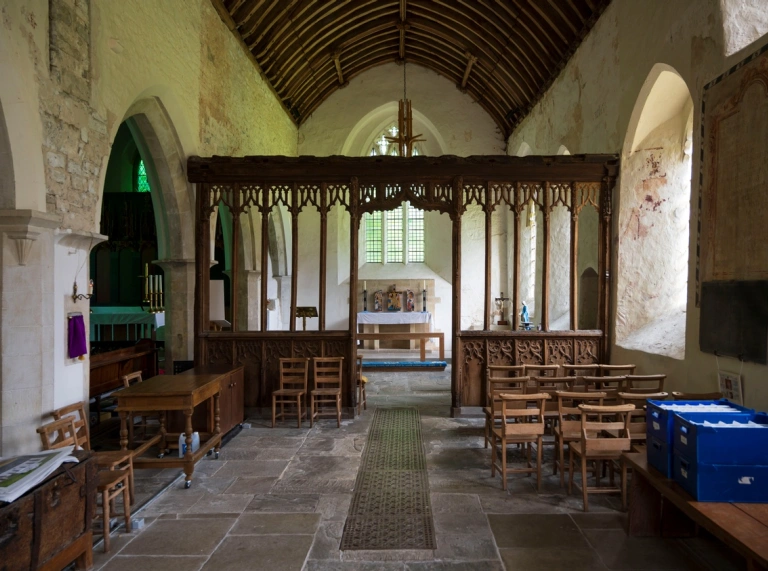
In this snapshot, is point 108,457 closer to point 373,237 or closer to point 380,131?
point 373,237

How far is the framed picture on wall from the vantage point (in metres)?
4.35

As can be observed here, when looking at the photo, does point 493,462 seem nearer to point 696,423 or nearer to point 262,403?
point 696,423

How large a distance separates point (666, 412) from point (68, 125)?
4.97 m

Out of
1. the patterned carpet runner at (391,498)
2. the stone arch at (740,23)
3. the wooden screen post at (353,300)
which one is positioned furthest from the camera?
the wooden screen post at (353,300)

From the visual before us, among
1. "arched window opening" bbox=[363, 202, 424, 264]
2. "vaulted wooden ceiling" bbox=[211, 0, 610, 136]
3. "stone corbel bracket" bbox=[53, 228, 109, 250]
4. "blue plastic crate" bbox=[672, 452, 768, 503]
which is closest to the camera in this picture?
"blue plastic crate" bbox=[672, 452, 768, 503]

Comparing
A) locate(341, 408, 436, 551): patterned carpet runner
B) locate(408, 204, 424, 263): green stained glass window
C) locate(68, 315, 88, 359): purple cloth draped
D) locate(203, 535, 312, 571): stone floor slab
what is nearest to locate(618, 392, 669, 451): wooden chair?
locate(341, 408, 436, 551): patterned carpet runner

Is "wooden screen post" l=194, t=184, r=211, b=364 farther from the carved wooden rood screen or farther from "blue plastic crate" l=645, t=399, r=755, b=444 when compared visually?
"blue plastic crate" l=645, t=399, r=755, b=444

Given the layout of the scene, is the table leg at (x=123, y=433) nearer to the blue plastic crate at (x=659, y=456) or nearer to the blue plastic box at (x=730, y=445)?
the blue plastic crate at (x=659, y=456)

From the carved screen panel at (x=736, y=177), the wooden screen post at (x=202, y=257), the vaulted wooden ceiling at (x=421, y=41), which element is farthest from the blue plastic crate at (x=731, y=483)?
the vaulted wooden ceiling at (x=421, y=41)

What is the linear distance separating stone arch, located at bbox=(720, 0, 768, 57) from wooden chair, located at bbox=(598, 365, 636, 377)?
9.82 ft

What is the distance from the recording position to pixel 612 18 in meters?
7.05

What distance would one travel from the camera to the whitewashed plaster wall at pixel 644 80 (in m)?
4.71

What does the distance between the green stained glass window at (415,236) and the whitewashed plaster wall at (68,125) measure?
8.35m

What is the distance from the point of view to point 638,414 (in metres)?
4.40
